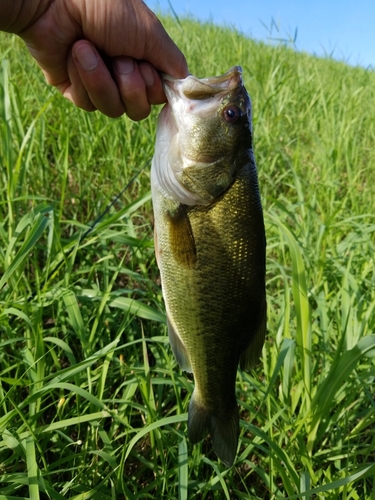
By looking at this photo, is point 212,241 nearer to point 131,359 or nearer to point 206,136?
point 206,136

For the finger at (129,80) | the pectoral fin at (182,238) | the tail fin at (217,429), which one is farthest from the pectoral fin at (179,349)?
the finger at (129,80)

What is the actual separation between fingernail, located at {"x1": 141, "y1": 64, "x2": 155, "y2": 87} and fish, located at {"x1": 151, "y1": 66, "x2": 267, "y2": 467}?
0.18 metres

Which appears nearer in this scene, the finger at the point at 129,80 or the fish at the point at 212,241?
the fish at the point at 212,241

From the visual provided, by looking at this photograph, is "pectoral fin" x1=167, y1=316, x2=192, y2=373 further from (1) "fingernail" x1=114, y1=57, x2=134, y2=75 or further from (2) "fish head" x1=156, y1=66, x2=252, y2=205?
(1) "fingernail" x1=114, y1=57, x2=134, y2=75

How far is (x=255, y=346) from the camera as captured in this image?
1.43 meters

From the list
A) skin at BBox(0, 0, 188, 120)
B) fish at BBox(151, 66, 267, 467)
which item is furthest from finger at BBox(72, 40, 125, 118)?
fish at BBox(151, 66, 267, 467)

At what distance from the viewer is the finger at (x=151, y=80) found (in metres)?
1.60

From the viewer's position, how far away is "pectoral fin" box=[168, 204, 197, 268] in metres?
1.36

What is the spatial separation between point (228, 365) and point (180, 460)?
34cm

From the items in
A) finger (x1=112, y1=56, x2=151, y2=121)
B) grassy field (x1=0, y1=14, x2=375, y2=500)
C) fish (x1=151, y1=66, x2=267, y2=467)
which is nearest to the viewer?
fish (x1=151, y1=66, x2=267, y2=467)

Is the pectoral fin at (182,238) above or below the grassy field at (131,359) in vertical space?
above

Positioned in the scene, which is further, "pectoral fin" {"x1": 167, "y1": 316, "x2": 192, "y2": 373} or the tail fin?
"pectoral fin" {"x1": 167, "y1": 316, "x2": 192, "y2": 373}

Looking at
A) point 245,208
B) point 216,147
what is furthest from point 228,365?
point 216,147

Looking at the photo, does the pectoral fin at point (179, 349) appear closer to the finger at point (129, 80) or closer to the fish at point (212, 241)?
the fish at point (212, 241)
